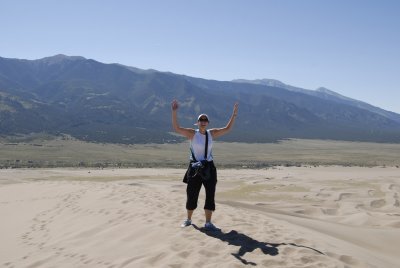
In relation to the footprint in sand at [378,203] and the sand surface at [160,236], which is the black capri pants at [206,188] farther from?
the footprint in sand at [378,203]

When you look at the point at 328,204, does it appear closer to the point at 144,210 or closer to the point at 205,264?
the point at 144,210

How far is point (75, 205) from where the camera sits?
12.0 meters

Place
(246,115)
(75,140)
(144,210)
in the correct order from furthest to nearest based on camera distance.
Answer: (246,115), (75,140), (144,210)

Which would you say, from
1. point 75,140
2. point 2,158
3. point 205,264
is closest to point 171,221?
point 205,264

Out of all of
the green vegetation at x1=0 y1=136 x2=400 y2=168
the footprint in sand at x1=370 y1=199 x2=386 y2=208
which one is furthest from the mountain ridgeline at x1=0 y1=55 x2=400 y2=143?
the footprint in sand at x1=370 y1=199 x2=386 y2=208

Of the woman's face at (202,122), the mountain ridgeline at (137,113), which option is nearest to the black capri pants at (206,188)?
the woman's face at (202,122)

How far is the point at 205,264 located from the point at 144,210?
3721mm

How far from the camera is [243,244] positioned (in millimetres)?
7359

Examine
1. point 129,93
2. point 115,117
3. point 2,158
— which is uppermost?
point 129,93

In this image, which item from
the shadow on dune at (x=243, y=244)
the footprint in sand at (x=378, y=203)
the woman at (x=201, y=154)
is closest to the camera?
the shadow on dune at (x=243, y=244)

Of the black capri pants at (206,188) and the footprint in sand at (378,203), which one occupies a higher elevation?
the black capri pants at (206,188)

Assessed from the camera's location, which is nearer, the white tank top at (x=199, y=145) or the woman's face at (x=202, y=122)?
the woman's face at (x=202, y=122)

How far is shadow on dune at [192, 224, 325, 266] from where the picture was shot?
6.88 metres

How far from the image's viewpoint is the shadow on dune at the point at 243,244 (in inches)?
271
